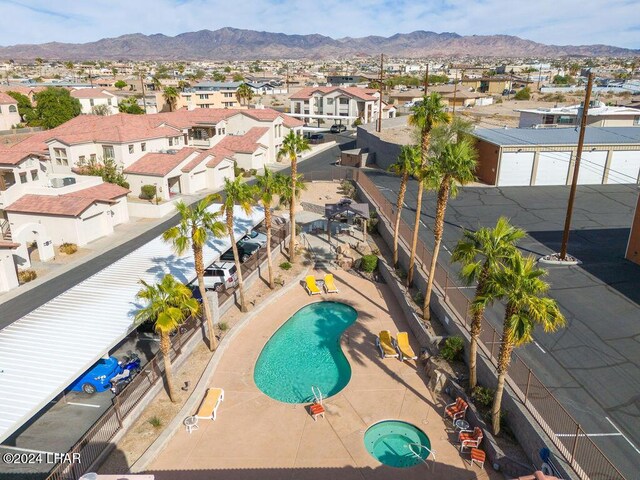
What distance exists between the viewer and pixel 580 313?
70.3 feet

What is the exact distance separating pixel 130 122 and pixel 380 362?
45020 mm

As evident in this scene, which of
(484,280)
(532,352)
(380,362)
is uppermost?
(484,280)

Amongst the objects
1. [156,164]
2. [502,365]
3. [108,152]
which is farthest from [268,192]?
[108,152]

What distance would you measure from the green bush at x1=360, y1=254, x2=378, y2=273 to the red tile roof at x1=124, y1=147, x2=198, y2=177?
24.5 m

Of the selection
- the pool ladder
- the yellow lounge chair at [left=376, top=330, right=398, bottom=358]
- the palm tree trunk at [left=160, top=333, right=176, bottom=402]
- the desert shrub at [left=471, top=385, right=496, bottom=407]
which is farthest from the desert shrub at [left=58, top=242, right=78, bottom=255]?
the desert shrub at [left=471, top=385, right=496, bottom=407]

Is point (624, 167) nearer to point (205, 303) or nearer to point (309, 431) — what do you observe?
Answer: point (309, 431)

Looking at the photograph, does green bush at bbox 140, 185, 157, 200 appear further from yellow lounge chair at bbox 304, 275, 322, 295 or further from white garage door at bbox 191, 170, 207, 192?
yellow lounge chair at bbox 304, 275, 322, 295

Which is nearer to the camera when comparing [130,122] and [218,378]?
[218,378]

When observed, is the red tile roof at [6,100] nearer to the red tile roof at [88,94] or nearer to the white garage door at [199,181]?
the red tile roof at [88,94]

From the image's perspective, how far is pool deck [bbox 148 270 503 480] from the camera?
48.8 feet

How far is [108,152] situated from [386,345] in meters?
38.8

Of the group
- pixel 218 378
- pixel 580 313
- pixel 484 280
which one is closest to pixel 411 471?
pixel 484 280

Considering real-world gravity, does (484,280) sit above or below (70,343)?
above

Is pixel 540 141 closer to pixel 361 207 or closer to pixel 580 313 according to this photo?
pixel 361 207
